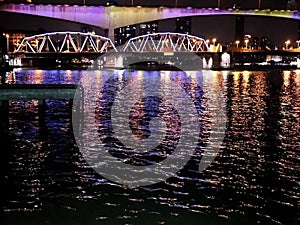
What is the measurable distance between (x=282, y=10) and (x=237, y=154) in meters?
138

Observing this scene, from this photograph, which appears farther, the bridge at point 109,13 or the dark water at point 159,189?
the bridge at point 109,13

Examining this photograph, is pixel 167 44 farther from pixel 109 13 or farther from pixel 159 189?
pixel 159 189

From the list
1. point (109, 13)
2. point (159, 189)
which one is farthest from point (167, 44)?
point (159, 189)

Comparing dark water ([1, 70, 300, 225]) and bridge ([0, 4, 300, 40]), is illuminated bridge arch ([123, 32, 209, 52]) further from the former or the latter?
dark water ([1, 70, 300, 225])

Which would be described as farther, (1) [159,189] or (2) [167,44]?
(2) [167,44]

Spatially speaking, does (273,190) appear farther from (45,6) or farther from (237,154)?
(45,6)

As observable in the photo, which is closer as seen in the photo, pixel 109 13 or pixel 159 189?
pixel 159 189

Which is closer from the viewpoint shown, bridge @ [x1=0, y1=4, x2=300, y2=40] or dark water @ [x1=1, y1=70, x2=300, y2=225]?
dark water @ [x1=1, y1=70, x2=300, y2=225]

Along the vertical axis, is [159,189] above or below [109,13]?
below

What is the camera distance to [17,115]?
112 ft

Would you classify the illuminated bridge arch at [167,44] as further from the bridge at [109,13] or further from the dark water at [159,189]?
the dark water at [159,189]

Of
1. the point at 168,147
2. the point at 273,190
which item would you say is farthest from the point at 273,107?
the point at 273,190

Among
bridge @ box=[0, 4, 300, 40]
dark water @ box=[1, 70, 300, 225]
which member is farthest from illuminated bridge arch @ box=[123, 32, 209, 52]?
dark water @ box=[1, 70, 300, 225]

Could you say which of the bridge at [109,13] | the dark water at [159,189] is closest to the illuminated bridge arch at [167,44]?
the bridge at [109,13]
